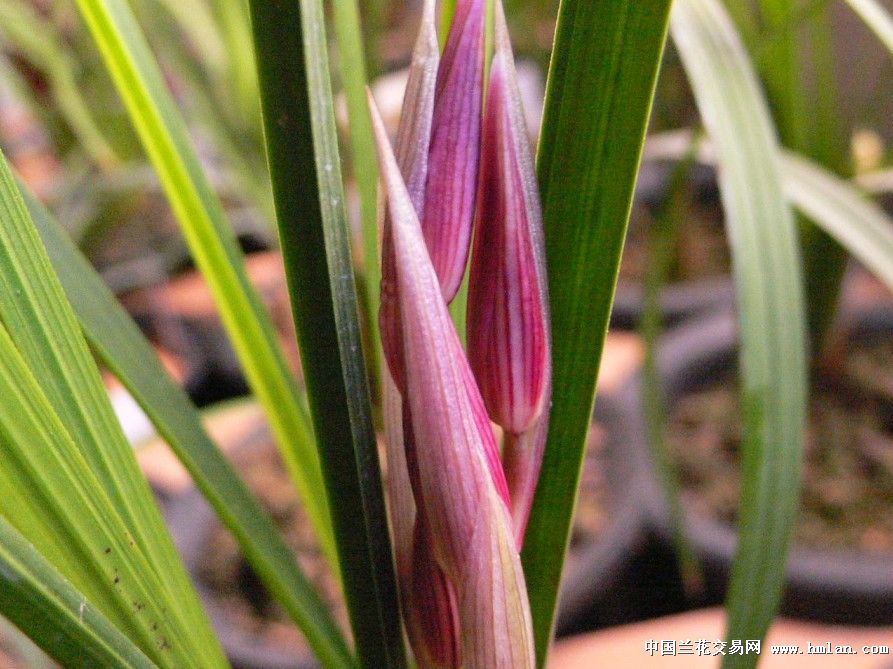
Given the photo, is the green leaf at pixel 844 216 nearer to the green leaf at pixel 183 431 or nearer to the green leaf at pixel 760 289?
the green leaf at pixel 760 289

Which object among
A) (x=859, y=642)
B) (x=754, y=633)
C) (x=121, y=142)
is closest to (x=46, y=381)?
(x=754, y=633)

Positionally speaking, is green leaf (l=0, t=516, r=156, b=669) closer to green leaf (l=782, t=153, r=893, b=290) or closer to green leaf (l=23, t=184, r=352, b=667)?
green leaf (l=23, t=184, r=352, b=667)

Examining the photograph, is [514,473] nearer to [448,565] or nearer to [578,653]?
[448,565]

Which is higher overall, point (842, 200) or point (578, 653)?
point (842, 200)

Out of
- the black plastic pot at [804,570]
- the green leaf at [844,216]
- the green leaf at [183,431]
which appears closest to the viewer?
the green leaf at [183,431]

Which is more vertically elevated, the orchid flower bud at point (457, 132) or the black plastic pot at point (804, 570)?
the orchid flower bud at point (457, 132)

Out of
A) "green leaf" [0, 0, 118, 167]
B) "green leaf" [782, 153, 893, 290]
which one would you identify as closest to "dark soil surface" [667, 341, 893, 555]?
"green leaf" [782, 153, 893, 290]

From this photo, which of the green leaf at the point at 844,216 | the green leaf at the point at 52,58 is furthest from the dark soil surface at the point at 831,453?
the green leaf at the point at 52,58
